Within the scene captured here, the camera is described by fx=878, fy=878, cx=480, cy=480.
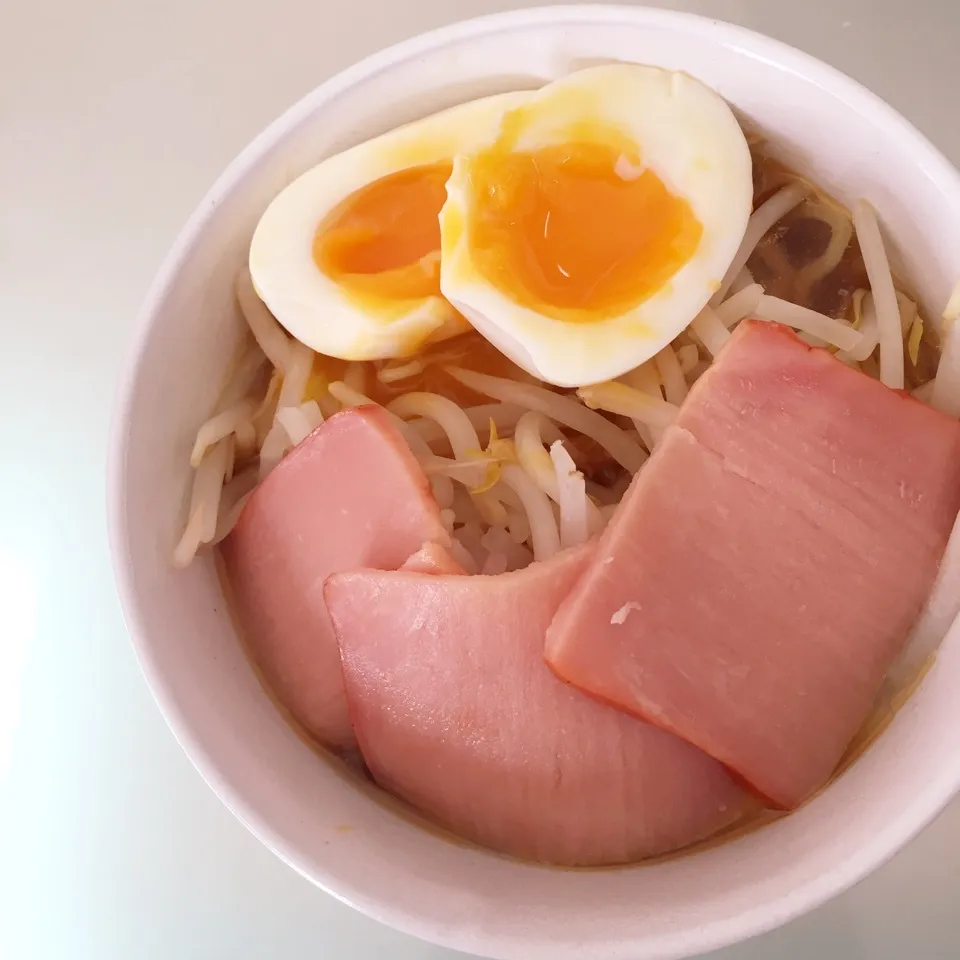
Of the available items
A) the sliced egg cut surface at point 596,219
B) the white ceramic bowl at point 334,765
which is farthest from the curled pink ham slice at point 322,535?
the sliced egg cut surface at point 596,219

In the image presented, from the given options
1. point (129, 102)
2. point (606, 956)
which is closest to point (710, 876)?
point (606, 956)

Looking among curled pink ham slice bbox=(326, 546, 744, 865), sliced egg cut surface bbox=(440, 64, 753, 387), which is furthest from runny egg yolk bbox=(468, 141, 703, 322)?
curled pink ham slice bbox=(326, 546, 744, 865)

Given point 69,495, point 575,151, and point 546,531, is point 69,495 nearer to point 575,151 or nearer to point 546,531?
point 546,531

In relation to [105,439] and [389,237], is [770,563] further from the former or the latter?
[105,439]

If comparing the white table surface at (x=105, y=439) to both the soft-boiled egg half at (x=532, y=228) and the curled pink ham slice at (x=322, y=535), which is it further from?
the soft-boiled egg half at (x=532, y=228)

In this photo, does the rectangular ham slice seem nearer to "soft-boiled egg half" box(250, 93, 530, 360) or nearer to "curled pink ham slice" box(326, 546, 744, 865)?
"curled pink ham slice" box(326, 546, 744, 865)
